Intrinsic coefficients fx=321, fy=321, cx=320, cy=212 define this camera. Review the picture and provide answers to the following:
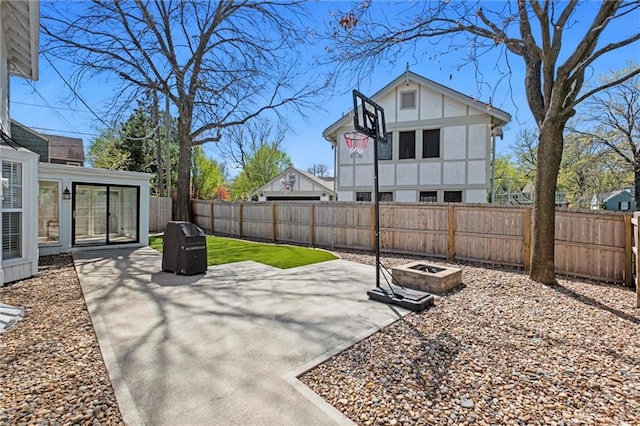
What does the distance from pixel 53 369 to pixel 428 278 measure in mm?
4772

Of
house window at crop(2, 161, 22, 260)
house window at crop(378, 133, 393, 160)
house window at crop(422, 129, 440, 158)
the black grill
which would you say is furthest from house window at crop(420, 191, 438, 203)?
house window at crop(2, 161, 22, 260)

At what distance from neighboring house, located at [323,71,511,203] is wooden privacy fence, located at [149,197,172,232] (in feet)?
29.5

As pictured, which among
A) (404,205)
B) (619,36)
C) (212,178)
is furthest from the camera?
(212,178)

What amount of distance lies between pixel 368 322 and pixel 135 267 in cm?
568

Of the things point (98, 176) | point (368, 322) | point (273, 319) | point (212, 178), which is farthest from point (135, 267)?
point (212, 178)

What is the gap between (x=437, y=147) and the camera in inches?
502

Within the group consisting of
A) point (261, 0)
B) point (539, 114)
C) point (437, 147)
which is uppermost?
point (261, 0)

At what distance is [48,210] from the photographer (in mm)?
8680

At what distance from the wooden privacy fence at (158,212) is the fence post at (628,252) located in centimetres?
1665

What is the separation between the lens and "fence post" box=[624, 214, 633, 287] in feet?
18.6

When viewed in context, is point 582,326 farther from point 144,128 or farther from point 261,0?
point 144,128

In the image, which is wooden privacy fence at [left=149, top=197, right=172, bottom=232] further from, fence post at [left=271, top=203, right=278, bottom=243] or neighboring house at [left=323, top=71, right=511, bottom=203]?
neighboring house at [left=323, top=71, right=511, bottom=203]

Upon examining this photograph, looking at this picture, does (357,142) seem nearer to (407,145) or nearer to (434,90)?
(407,145)

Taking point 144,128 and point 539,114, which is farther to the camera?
point 144,128
